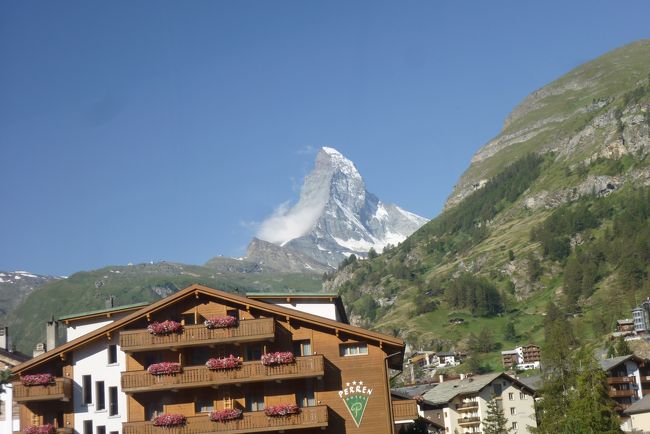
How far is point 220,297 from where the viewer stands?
59781mm

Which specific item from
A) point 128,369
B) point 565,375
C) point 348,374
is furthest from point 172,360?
point 565,375

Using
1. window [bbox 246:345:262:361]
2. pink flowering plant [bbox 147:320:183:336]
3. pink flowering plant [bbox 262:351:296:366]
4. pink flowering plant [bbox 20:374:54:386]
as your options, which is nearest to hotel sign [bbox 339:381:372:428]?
pink flowering plant [bbox 262:351:296:366]

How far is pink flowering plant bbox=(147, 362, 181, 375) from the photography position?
57188 millimetres

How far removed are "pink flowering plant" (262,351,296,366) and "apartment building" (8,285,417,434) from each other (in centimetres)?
7

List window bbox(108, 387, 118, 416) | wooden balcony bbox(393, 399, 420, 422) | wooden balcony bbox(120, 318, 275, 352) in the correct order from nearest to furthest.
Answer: wooden balcony bbox(120, 318, 275, 352) < window bbox(108, 387, 118, 416) < wooden balcony bbox(393, 399, 420, 422)

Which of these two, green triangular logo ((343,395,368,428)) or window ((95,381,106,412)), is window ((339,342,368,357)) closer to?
green triangular logo ((343,395,368,428))

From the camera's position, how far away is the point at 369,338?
194ft

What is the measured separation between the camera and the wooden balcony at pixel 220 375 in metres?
57.1

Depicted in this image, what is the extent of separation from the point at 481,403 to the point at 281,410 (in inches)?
3265

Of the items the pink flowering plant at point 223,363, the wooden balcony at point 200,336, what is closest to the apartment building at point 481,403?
the wooden balcony at point 200,336

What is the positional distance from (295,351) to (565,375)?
107 feet

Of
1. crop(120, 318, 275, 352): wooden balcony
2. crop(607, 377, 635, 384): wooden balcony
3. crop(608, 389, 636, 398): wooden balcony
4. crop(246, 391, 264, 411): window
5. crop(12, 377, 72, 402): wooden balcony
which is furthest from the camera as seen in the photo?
crop(607, 377, 635, 384): wooden balcony

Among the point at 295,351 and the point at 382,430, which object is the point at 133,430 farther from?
the point at 382,430

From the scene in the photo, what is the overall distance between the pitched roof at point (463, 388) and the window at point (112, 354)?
3166 inches
